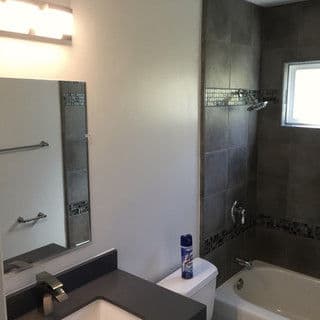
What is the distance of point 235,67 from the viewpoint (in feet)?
8.18

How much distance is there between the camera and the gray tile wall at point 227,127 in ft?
7.50

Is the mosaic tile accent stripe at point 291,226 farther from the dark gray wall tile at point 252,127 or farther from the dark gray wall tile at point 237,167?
the dark gray wall tile at point 252,127

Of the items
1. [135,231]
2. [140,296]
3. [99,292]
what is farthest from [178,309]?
[135,231]

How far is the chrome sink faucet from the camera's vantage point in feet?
4.42

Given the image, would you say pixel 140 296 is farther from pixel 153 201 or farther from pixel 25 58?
pixel 25 58

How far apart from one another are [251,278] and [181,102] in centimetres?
164

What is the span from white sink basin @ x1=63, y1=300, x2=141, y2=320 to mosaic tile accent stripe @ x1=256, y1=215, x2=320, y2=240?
182 cm

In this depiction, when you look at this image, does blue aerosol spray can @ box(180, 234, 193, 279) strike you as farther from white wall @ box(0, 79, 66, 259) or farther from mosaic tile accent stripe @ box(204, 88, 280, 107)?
mosaic tile accent stripe @ box(204, 88, 280, 107)

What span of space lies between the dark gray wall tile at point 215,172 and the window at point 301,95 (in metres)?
0.67

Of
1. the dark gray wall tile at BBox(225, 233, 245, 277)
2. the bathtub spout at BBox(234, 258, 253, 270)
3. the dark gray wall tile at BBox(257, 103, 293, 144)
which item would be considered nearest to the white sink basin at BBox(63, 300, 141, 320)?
the dark gray wall tile at BBox(225, 233, 245, 277)

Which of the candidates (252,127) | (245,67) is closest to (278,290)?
(252,127)

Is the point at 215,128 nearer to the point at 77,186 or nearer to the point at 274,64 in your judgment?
the point at 274,64

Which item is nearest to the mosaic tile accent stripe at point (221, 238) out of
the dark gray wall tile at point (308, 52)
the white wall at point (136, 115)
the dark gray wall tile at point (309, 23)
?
the white wall at point (136, 115)

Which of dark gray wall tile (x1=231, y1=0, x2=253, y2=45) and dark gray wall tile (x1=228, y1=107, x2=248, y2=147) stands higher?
dark gray wall tile (x1=231, y1=0, x2=253, y2=45)
